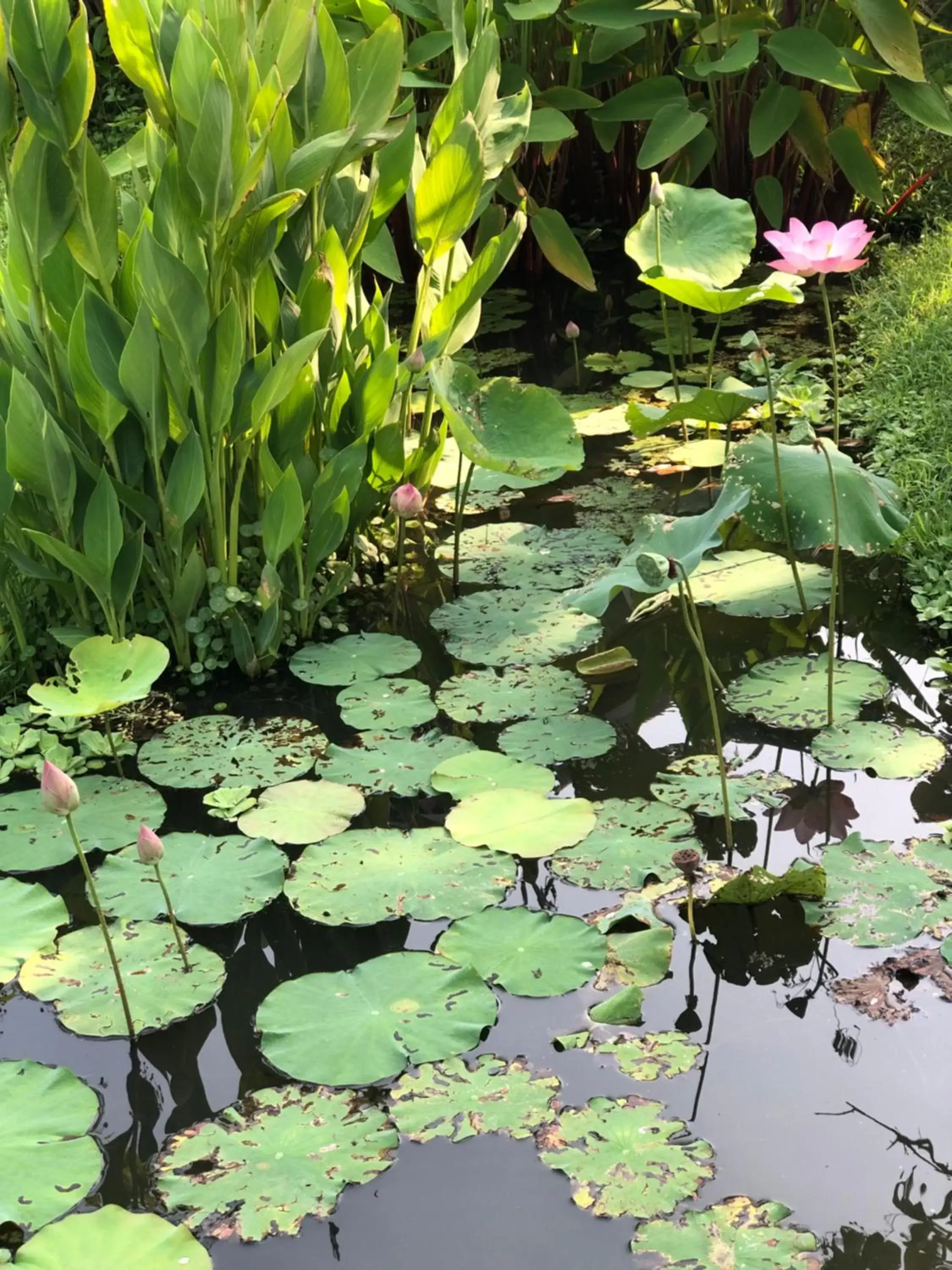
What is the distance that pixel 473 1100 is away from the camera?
1.41 meters

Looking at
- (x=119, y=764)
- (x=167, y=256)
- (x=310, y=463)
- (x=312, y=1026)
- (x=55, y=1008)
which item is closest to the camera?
(x=312, y=1026)

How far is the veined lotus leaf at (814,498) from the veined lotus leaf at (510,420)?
33 cm

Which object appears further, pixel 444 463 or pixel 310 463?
pixel 444 463

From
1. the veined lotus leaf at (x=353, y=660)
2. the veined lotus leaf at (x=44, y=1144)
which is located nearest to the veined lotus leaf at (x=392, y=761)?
the veined lotus leaf at (x=353, y=660)

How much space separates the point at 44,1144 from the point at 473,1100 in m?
0.46

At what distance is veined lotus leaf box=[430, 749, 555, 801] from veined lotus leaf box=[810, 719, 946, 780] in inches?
16.9

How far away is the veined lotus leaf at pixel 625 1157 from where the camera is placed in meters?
1.27

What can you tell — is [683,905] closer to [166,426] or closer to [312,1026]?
[312,1026]

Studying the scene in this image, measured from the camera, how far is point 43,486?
206 cm

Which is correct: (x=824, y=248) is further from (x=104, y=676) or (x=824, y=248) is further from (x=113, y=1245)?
(x=113, y=1245)

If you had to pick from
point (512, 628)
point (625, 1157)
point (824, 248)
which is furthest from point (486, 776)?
point (824, 248)

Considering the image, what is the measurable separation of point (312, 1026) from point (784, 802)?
79cm

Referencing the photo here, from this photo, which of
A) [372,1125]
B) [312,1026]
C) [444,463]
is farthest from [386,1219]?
[444,463]

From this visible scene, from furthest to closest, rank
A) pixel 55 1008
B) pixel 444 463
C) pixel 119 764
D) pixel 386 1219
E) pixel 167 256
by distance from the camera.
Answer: pixel 444 463 → pixel 119 764 → pixel 167 256 → pixel 55 1008 → pixel 386 1219
